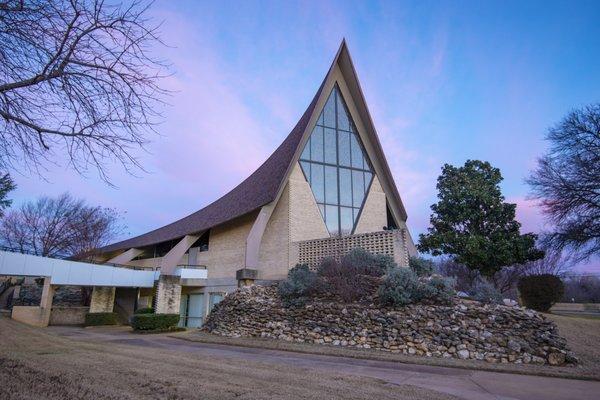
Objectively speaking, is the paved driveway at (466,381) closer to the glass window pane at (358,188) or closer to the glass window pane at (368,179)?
the glass window pane at (358,188)

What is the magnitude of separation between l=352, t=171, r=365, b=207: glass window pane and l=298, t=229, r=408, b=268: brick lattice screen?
5105 mm

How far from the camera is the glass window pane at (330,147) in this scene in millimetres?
22797

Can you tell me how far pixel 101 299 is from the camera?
2589 cm

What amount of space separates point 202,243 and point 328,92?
13.0 m

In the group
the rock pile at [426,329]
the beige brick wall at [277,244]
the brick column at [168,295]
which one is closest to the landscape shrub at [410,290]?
the rock pile at [426,329]

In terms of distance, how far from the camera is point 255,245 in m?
19.6

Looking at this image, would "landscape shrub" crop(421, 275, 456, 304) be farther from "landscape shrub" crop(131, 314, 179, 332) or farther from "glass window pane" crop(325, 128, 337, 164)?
"landscape shrub" crop(131, 314, 179, 332)

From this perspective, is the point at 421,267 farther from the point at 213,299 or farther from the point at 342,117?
the point at 213,299

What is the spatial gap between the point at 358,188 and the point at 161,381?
18787 millimetres

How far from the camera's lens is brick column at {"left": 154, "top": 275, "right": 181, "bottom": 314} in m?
21.7

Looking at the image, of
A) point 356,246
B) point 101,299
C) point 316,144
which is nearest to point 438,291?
point 356,246

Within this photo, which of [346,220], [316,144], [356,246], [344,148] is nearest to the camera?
[356,246]

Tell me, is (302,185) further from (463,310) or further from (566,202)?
(566,202)

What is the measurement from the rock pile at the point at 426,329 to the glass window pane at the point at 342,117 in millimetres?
12543
